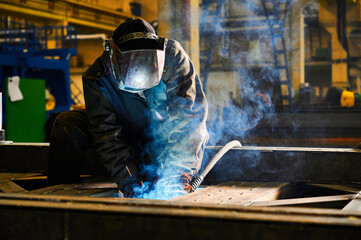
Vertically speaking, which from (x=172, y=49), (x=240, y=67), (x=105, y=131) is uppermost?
(x=240, y=67)

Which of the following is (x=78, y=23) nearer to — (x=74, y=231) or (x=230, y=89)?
(x=230, y=89)

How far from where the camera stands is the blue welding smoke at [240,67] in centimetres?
685

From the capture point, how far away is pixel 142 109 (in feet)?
8.19

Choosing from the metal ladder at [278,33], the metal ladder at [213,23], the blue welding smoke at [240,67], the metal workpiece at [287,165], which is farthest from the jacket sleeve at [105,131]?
the metal ladder at [278,33]

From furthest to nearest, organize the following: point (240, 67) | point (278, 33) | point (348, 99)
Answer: point (240, 67), point (278, 33), point (348, 99)

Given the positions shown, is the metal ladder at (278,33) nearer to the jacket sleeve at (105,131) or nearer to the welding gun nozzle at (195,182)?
the welding gun nozzle at (195,182)

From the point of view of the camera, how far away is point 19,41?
8766 mm

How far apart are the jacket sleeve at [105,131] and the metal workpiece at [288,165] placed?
770mm

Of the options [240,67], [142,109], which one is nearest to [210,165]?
[142,109]

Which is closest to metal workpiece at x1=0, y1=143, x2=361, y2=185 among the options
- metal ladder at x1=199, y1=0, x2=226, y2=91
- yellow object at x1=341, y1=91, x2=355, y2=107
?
metal ladder at x1=199, y1=0, x2=226, y2=91

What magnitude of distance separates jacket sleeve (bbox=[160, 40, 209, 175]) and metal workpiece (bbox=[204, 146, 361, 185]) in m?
0.54

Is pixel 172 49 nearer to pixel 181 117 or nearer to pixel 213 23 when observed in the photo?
pixel 181 117

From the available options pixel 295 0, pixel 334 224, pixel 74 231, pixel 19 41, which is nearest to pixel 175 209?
pixel 74 231

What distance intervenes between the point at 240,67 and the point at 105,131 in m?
7.95
